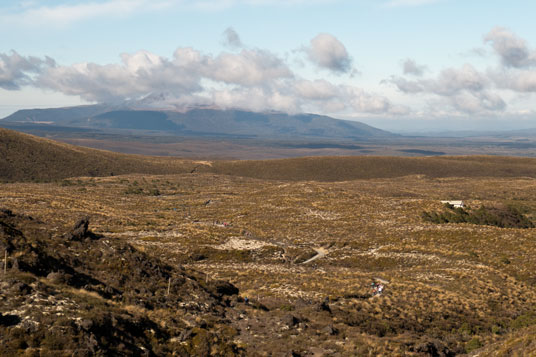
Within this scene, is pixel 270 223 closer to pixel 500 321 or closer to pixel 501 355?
pixel 500 321

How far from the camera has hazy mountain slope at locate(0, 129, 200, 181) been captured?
13862 centimetres

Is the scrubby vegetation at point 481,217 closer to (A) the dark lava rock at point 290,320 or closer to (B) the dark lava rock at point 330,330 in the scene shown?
(B) the dark lava rock at point 330,330

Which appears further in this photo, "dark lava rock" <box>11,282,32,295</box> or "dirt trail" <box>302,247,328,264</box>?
"dirt trail" <box>302,247,328,264</box>

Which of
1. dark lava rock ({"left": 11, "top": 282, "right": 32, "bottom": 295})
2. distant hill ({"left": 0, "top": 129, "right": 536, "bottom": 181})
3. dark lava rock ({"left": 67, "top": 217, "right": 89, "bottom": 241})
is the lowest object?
distant hill ({"left": 0, "top": 129, "right": 536, "bottom": 181})

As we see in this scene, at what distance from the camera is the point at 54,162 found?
15375 centimetres

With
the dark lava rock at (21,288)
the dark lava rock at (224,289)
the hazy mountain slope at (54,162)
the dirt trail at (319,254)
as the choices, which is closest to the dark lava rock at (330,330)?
the dark lava rock at (224,289)

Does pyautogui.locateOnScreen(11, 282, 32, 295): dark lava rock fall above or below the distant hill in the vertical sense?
above

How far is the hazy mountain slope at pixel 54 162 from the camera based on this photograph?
138625 millimetres

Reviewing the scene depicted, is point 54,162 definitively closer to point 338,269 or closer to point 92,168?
point 92,168

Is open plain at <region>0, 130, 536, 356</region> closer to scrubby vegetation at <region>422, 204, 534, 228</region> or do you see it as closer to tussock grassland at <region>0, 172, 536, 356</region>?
tussock grassland at <region>0, 172, 536, 356</region>

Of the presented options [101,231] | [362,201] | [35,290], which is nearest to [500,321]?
[35,290]

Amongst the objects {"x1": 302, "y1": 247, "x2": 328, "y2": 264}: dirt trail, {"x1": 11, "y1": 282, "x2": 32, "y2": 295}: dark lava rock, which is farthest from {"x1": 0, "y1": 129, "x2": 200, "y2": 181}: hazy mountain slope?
{"x1": 11, "y1": 282, "x2": 32, "y2": 295}: dark lava rock

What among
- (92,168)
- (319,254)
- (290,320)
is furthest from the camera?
(92,168)

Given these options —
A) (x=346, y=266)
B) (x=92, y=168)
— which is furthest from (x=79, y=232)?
(x=92, y=168)
